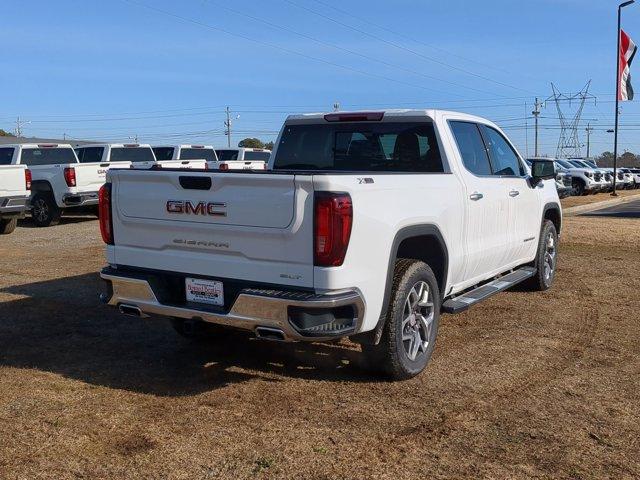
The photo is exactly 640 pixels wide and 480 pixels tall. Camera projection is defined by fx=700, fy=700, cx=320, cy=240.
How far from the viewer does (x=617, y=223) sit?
53.7 feet

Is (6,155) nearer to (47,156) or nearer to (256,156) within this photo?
(47,156)

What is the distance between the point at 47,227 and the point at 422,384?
529 inches

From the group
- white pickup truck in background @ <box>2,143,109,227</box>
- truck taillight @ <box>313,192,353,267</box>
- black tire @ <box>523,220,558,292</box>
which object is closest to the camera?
truck taillight @ <box>313,192,353,267</box>

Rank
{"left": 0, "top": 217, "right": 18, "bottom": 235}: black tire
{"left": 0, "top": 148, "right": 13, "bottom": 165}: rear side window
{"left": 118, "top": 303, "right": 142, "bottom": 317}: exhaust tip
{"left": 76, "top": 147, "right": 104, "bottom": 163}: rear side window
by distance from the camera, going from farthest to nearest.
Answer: {"left": 76, "top": 147, "right": 104, "bottom": 163}: rear side window < {"left": 0, "top": 148, "right": 13, "bottom": 165}: rear side window < {"left": 0, "top": 217, "right": 18, "bottom": 235}: black tire < {"left": 118, "top": 303, "right": 142, "bottom": 317}: exhaust tip

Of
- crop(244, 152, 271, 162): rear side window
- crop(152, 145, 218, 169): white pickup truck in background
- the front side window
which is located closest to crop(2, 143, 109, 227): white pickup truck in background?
crop(152, 145, 218, 169): white pickup truck in background

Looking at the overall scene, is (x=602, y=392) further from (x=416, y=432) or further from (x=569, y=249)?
(x=569, y=249)

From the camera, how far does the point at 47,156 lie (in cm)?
1734

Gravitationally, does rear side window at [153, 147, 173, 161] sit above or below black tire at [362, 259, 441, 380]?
above

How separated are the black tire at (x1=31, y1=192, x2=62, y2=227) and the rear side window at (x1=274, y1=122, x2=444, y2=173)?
11.5 m

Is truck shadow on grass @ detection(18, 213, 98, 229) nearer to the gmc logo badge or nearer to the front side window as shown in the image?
the front side window

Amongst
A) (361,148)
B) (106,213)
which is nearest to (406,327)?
(361,148)

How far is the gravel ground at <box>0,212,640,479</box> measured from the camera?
12.0 ft

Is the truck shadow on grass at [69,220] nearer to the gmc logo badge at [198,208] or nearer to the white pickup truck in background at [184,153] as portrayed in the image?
the white pickup truck in background at [184,153]

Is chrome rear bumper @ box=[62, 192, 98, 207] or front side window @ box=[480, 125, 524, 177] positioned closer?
front side window @ box=[480, 125, 524, 177]
